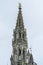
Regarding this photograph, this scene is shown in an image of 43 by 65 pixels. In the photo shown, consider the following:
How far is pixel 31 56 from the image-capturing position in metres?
129

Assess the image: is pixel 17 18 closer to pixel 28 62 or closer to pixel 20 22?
pixel 20 22

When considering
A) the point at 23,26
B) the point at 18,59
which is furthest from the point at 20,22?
the point at 18,59

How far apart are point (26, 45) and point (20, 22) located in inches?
262

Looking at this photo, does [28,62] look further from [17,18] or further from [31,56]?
[17,18]

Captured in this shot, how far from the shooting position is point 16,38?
126375 mm

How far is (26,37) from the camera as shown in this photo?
126500 mm

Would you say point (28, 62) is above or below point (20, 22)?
below

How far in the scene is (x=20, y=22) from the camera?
129m

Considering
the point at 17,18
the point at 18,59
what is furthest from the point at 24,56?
the point at 17,18

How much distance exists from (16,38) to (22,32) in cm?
198

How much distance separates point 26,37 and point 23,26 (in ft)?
11.6

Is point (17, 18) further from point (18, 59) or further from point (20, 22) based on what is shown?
point (18, 59)

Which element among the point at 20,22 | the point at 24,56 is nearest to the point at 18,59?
the point at 24,56

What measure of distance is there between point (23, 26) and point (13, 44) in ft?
18.0
